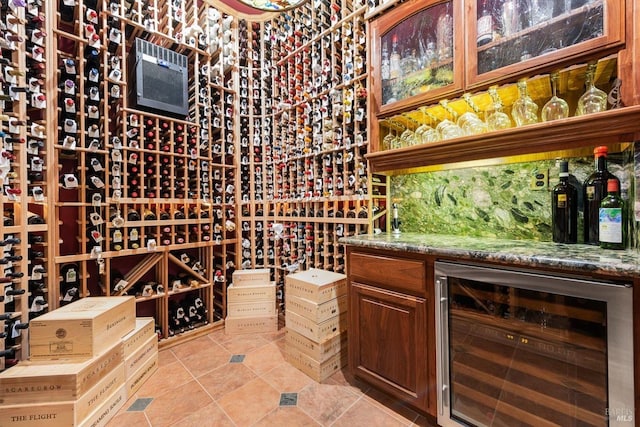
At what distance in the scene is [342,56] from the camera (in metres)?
2.45

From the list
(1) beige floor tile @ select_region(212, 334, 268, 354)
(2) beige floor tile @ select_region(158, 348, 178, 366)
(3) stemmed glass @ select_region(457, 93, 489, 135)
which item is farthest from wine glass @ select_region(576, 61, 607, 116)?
(2) beige floor tile @ select_region(158, 348, 178, 366)

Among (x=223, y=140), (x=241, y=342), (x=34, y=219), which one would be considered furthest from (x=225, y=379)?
(x=223, y=140)

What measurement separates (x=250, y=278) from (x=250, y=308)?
291mm

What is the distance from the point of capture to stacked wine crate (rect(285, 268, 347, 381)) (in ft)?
6.30

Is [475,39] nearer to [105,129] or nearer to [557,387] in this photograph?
[557,387]

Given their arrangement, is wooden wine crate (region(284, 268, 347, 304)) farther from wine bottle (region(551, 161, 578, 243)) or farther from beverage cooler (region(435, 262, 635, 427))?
wine bottle (region(551, 161, 578, 243))

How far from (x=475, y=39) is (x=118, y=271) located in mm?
3140

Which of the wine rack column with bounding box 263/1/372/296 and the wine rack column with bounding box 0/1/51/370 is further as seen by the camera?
the wine rack column with bounding box 263/1/372/296

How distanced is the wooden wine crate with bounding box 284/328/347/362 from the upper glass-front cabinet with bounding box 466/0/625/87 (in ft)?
6.12

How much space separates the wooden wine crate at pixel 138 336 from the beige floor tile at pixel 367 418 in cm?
141

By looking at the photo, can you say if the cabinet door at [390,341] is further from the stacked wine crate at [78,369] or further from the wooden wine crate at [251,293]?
the stacked wine crate at [78,369]

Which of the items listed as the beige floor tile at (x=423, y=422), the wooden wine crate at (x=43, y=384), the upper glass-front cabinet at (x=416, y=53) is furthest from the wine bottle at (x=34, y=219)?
the beige floor tile at (x=423, y=422)

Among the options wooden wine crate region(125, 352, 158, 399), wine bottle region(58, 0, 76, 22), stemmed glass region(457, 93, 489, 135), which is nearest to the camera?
stemmed glass region(457, 93, 489, 135)

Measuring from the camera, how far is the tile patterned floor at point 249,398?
1.54m
